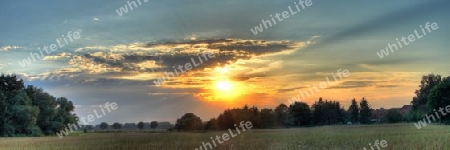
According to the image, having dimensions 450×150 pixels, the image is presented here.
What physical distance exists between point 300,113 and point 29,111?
5597 cm

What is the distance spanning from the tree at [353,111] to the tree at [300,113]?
1198 inches

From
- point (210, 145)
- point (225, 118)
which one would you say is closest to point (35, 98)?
point (225, 118)

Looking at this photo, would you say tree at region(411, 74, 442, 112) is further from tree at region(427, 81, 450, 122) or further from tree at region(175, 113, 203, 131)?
tree at region(175, 113, 203, 131)

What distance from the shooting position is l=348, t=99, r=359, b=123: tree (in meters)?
132

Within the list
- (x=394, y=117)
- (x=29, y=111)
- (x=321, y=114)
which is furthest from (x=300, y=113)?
(x=29, y=111)

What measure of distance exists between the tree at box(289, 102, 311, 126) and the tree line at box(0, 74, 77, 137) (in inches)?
1737

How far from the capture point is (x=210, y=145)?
22297mm

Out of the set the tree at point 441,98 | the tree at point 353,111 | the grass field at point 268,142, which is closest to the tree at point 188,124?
the grass field at point 268,142

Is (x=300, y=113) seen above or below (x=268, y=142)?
above

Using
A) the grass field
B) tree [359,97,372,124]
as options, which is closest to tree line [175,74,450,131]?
tree [359,97,372,124]

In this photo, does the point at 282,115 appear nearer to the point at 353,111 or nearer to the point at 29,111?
the point at 29,111

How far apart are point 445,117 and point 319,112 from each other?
4442 centimetres

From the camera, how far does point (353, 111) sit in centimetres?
13400

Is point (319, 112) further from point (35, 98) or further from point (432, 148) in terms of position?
point (432, 148)
